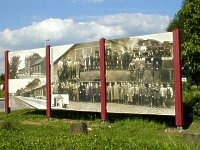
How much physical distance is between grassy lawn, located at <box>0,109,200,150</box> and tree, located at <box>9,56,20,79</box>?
217 centimetres

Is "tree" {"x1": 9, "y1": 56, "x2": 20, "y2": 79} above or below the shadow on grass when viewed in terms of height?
above

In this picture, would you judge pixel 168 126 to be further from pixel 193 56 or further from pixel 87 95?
pixel 87 95

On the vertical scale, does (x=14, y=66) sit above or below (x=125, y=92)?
above

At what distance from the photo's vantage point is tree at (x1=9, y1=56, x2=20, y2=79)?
23000 millimetres

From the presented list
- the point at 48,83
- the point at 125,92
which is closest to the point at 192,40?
the point at 125,92

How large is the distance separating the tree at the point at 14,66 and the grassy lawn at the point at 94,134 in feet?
7.11

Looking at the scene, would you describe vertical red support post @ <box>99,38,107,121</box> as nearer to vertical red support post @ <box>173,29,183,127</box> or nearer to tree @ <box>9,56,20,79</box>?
vertical red support post @ <box>173,29,183,127</box>

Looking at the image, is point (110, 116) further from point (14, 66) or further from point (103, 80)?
point (14, 66)

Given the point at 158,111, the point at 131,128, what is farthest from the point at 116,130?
the point at 158,111

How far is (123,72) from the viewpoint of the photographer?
55.1 feet

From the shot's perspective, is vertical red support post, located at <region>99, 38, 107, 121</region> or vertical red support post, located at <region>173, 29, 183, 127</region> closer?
vertical red support post, located at <region>173, 29, 183, 127</region>

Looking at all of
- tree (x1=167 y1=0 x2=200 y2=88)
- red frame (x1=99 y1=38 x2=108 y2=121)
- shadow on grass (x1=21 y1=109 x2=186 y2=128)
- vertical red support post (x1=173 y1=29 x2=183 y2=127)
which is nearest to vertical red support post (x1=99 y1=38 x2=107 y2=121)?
red frame (x1=99 y1=38 x2=108 y2=121)

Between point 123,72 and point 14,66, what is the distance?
8.44 meters

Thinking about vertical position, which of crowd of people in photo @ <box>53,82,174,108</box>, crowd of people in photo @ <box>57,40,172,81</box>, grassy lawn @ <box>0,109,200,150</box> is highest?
crowd of people in photo @ <box>57,40,172,81</box>
